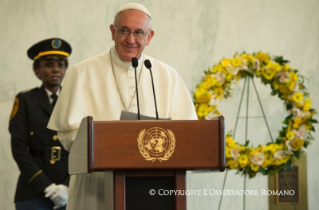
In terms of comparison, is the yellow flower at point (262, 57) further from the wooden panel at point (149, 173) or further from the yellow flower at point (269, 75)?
the wooden panel at point (149, 173)

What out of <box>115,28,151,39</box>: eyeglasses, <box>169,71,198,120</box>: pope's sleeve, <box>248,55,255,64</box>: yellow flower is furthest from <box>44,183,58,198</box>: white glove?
<box>248,55,255,64</box>: yellow flower

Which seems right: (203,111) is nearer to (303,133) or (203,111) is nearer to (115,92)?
(303,133)

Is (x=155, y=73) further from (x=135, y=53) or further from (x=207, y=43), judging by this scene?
(x=207, y=43)

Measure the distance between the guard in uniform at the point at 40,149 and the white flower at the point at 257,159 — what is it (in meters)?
1.80

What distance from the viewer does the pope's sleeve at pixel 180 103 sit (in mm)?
3102

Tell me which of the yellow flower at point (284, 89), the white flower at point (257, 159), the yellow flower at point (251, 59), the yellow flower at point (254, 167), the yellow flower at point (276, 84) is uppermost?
the yellow flower at point (251, 59)

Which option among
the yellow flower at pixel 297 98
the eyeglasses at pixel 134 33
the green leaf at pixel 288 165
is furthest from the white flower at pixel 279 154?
the eyeglasses at pixel 134 33

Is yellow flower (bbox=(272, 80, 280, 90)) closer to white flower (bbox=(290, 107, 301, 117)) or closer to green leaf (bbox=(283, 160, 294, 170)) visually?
white flower (bbox=(290, 107, 301, 117))

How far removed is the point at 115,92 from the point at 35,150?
1520 mm

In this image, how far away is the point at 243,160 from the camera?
16.4 ft

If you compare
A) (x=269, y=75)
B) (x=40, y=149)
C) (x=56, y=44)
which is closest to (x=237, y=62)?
(x=269, y=75)

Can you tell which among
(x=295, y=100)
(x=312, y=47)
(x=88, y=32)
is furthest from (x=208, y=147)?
(x=312, y=47)

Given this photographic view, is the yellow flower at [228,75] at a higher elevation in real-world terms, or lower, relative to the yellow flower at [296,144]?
higher

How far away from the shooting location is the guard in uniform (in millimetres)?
4230
